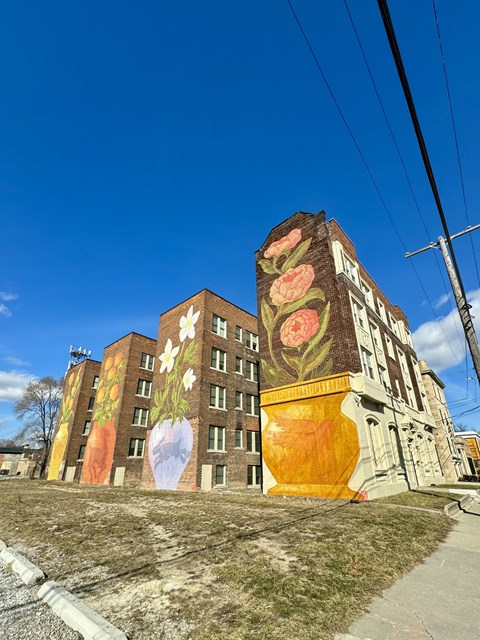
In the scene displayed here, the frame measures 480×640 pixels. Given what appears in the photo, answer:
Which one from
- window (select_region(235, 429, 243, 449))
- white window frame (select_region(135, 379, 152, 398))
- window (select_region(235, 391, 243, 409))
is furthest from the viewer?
→ white window frame (select_region(135, 379, 152, 398))

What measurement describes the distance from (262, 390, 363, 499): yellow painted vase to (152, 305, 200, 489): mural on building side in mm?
7050

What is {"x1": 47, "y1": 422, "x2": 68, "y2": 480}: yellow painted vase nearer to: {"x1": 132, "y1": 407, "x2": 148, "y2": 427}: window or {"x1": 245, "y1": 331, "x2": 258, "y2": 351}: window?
{"x1": 132, "y1": 407, "x2": 148, "y2": 427}: window

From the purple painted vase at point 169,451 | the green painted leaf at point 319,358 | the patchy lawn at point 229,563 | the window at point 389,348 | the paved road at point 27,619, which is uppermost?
the window at point 389,348

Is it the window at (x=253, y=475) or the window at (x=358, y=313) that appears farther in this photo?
the window at (x=253, y=475)

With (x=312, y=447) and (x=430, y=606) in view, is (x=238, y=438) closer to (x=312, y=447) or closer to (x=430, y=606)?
(x=312, y=447)

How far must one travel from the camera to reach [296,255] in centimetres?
2061

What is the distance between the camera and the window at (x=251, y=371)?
27734mm

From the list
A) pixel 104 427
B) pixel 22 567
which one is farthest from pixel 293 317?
pixel 104 427

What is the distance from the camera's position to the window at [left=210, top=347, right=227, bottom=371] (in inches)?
978

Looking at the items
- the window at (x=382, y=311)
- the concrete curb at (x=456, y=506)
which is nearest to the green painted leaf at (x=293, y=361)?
the concrete curb at (x=456, y=506)

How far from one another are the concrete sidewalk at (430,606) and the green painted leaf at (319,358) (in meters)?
10.8

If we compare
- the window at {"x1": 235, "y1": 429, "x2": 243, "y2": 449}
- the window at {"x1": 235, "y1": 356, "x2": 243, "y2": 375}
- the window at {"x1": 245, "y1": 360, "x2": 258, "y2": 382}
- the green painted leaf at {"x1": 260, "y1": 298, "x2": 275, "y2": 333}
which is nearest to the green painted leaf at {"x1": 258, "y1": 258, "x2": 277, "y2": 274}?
the green painted leaf at {"x1": 260, "y1": 298, "x2": 275, "y2": 333}

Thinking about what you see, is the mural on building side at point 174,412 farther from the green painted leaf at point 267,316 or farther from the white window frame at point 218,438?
the green painted leaf at point 267,316

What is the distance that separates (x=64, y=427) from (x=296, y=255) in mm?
35423
